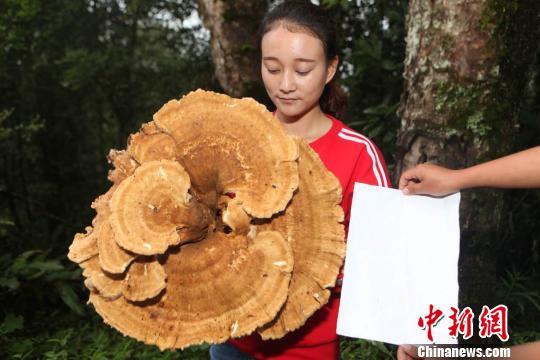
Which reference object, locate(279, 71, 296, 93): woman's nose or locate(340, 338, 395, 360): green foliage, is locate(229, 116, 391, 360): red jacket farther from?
locate(340, 338, 395, 360): green foliage

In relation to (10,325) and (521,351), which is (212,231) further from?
(10,325)

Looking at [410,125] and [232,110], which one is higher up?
[232,110]

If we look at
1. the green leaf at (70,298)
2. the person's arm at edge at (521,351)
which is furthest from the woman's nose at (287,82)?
the green leaf at (70,298)

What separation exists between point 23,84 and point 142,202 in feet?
32.5

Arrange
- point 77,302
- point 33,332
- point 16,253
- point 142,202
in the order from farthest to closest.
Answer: point 16,253 → point 77,302 → point 33,332 → point 142,202

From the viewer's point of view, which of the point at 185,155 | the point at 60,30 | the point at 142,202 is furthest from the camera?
the point at 60,30

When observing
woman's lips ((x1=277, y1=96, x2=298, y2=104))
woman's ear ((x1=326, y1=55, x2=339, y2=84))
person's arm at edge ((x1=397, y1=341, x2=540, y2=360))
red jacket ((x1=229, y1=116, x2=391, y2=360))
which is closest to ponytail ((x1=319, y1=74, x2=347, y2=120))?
woman's ear ((x1=326, y1=55, x2=339, y2=84))

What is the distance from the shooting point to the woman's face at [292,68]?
1740mm

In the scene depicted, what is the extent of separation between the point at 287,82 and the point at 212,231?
2.06ft

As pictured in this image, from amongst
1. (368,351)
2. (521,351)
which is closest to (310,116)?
(521,351)

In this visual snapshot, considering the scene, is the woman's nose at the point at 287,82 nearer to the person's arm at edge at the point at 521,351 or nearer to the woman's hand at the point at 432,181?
the woman's hand at the point at 432,181

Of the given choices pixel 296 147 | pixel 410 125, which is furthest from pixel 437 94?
pixel 296 147

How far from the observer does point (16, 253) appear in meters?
5.89

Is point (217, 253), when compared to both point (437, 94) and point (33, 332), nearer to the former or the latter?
point (437, 94)
